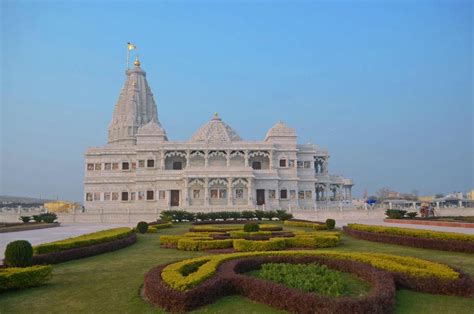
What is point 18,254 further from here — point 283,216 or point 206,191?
point 206,191

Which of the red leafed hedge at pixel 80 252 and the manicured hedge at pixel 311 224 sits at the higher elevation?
the manicured hedge at pixel 311 224

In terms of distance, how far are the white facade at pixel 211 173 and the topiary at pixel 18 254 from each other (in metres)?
39.4

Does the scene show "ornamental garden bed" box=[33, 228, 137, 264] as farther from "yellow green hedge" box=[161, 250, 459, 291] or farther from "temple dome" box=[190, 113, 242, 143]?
"temple dome" box=[190, 113, 242, 143]

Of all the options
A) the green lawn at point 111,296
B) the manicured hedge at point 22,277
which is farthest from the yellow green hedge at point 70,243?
the manicured hedge at point 22,277

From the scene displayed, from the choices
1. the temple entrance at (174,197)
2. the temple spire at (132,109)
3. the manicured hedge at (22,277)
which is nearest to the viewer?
the manicured hedge at (22,277)

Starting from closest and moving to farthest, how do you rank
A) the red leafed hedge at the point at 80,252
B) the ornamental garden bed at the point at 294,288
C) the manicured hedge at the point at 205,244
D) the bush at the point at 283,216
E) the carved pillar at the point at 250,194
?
the ornamental garden bed at the point at 294,288 → the red leafed hedge at the point at 80,252 → the manicured hedge at the point at 205,244 → the bush at the point at 283,216 → the carved pillar at the point at 250,194

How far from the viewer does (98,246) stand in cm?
1600

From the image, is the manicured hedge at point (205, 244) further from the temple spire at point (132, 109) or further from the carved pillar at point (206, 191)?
the temple spire at point (132, 109)

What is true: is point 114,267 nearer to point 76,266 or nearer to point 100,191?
point 76,266

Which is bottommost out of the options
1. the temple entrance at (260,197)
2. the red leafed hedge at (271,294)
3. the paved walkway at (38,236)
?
the red leafed hedge at (271,294)

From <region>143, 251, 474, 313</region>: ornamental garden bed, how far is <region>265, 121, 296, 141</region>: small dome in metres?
47.9

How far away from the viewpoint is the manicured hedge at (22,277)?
31.8ft

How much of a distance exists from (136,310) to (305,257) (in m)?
5.20

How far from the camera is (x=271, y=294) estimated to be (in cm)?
796
